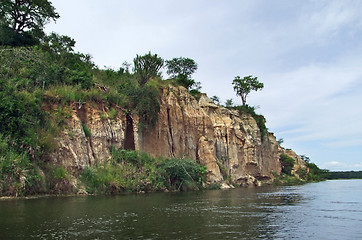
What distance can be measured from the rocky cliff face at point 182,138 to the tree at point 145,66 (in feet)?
10.8

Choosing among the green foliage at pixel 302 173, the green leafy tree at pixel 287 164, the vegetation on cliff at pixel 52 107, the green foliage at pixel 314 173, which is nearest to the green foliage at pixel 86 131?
the vegetation on cliff at pixel 52 107

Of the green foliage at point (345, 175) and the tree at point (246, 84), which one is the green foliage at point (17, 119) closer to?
the tree at point (246, 84)

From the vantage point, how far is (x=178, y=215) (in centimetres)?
1318

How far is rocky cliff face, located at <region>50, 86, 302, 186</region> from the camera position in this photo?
1026 inches

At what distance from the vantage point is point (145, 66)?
37375 millimetres

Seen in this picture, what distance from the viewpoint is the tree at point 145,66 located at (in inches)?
1457

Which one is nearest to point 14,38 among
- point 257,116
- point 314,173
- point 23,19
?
point 23,19

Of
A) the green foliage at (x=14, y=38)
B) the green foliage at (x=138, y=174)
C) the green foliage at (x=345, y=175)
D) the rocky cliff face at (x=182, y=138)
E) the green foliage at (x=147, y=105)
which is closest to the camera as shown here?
the green foliage at (x=138, y=174)

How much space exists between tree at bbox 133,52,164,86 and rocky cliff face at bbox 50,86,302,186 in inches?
130

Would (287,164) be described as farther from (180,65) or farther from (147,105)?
(147,105)

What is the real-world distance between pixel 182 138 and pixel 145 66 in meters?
9.86

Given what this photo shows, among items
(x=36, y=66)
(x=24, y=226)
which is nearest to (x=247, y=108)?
(x=36, y=66)

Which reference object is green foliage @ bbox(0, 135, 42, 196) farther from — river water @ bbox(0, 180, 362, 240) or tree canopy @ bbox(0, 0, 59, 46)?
tree canopy @ bbox(0, 0, 59, 46)

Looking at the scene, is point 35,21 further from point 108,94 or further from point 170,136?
point 170,136
